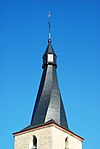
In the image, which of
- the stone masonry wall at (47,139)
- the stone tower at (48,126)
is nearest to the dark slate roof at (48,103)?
the stone tower at (48,126)

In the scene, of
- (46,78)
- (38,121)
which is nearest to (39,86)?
(46,78)

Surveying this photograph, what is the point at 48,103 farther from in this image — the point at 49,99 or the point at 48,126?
the point at 48,126

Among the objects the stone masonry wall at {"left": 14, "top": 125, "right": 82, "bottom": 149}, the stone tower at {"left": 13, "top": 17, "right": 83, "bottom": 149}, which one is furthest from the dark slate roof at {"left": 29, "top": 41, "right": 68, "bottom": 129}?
the stone masonry wall at {"left": 14, "top": 125, "right": 82, "bottom": 149}

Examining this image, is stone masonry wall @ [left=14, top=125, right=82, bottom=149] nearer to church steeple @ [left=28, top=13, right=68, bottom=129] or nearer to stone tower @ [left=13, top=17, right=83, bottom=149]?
stone tower @ [left=13, top=17, right=83, bottom=149]

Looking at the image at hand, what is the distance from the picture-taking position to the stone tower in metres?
30.1

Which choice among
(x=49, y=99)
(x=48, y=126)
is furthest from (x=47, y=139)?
(x=49, y=99)

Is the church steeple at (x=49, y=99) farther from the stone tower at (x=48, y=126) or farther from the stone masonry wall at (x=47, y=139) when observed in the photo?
the stone masonry wall at (x=47, y=139)

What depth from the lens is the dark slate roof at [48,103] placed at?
103ft

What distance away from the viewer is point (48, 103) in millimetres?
31859

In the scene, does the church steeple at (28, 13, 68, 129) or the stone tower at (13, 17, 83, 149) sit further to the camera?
the church steeple at (28, 13, 68, 129)

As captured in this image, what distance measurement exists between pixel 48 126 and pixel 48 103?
6.92 ft

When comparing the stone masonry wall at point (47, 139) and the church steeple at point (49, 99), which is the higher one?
the church steeple at point (49, 99)

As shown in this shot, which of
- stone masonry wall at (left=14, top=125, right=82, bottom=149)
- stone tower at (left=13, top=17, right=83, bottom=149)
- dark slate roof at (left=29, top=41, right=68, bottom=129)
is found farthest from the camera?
dark slate roof at (left=29, top=41, right=68, bottom=129)

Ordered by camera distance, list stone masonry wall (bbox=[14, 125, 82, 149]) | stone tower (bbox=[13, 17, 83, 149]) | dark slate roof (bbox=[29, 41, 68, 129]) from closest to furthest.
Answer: stone masonry wall (bbox=[14, 125, 82, 149]), stone tower (bbox=[13, 17, 83, 149]), dark slate roof (bbox=[29, 41, 68, 129])
